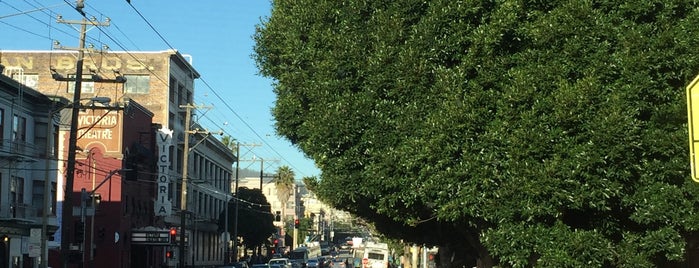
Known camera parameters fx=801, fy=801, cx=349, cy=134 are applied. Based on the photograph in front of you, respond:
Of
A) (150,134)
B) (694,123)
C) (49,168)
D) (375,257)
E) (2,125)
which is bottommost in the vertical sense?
(375,257)

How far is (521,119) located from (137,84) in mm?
60699

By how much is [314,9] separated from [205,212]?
68.9 meters

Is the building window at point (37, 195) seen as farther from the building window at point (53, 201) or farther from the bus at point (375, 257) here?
the bus at point (375, 257)

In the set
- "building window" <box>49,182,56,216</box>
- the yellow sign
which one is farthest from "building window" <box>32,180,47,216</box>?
the yellow sign

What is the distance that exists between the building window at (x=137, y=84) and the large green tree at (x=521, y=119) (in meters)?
56.7

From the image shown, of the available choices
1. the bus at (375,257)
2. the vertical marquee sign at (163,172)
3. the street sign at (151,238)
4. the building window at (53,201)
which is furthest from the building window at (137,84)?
the building window at (53,201)

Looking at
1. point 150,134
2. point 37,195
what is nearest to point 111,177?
point 150,134

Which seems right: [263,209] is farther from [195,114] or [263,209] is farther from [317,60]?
[317,60]

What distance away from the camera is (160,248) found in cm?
6531

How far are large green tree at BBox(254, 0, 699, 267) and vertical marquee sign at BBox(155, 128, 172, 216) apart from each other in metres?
47.4

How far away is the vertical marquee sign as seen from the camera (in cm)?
5897

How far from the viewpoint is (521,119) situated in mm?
11102

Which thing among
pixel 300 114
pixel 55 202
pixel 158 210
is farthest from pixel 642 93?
pixel 158 210

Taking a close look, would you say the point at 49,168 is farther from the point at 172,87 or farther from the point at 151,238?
the point at 172,87
